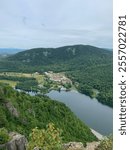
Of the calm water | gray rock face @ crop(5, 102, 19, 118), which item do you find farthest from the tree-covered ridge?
the calm water

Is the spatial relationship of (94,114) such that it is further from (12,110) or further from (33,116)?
(12,110)

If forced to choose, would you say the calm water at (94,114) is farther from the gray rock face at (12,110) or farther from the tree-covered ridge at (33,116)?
the gray rock face at (12,110)

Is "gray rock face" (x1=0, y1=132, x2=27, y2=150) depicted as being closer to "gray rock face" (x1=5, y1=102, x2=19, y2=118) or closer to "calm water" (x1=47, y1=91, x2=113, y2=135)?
"gray rock face" (x1=5, y1=102, x2=19, y2=118)

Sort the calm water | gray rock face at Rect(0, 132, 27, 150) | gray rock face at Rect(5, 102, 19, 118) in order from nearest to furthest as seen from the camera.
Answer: gray rock face at Rect(0, 132, 27, 150) → gray rock face at Rect(5, 102, 19, 118) → the calm water

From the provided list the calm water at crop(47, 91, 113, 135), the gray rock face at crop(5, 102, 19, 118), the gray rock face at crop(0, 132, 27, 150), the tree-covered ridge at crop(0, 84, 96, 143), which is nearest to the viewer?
the gray rock face at crop(0, 132, 27, 150)

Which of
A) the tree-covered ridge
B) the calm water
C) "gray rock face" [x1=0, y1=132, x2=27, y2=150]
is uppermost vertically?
"gray rock face" [x1=0, y1=132, x2=27, y2=150]

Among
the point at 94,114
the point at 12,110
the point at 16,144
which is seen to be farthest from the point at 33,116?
the point at 94,114

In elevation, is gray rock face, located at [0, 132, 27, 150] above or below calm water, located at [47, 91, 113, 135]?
above

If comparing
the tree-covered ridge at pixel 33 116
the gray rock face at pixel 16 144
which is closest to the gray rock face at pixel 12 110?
the tree-covered ridge at pixel 33 116
